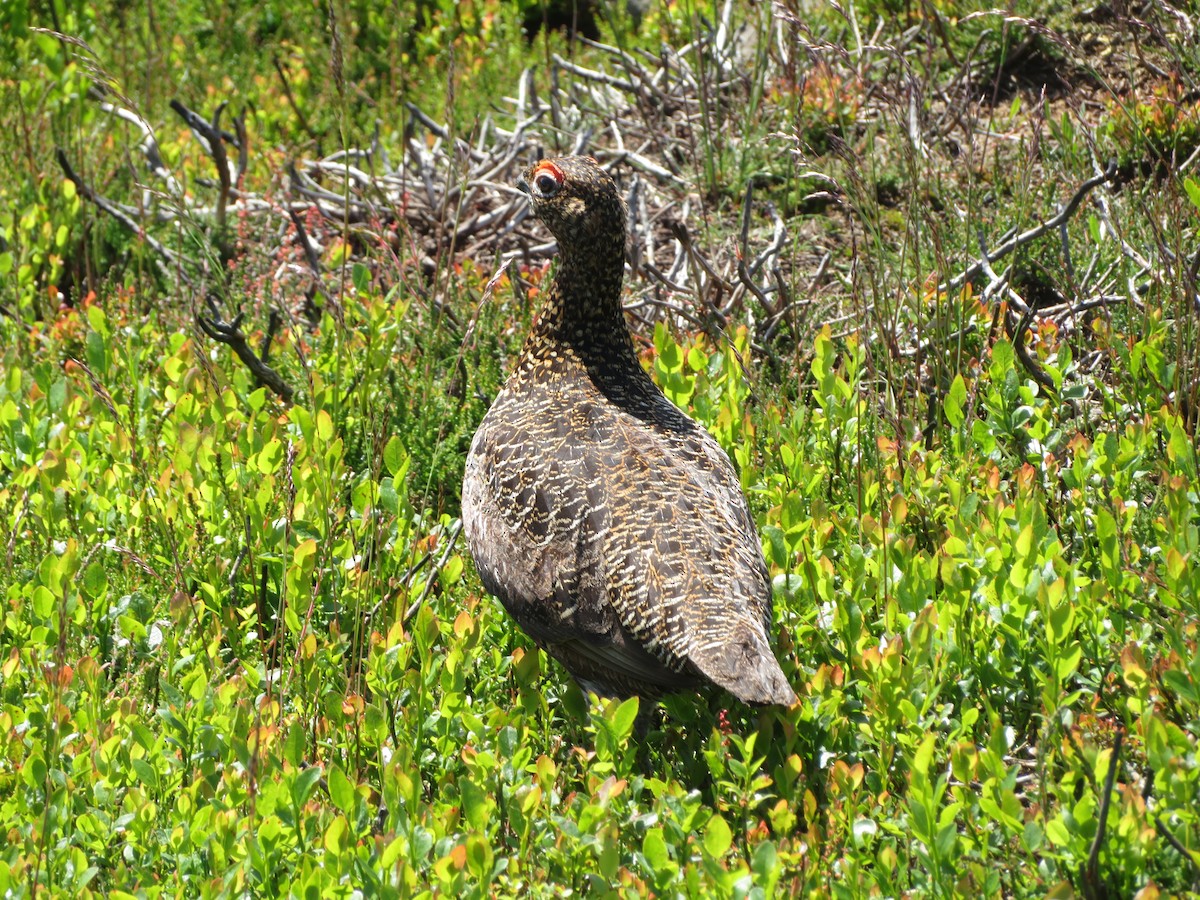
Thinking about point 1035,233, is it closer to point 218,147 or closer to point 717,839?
point 717,839

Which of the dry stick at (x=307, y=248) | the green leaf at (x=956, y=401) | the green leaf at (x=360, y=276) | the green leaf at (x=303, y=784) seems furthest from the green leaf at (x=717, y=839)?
the dry stick at (x=307, y=248)

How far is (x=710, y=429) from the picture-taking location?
5.39 m

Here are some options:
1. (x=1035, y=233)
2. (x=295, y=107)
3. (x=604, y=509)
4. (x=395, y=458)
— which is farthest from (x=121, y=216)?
(x=1035, y=233)

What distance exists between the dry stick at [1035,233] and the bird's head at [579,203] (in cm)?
150

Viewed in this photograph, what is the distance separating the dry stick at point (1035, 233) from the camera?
17.8ft

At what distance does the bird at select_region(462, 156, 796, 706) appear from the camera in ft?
12.0

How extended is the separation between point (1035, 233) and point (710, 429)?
184 cm

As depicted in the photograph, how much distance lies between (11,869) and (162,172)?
5494mm

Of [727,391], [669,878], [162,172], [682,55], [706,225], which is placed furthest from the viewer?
[682,55]

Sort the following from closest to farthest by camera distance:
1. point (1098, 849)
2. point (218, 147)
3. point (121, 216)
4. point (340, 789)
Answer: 1. point (1098, 849)
2. point (340, 789)
3. point (121, 216)
4. point (218, 147)

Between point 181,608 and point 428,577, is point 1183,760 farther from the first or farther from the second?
point 181,608

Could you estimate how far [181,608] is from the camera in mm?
4148

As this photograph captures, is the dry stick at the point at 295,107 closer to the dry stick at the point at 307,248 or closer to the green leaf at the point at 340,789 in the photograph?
the dry stick at the point at 307,248

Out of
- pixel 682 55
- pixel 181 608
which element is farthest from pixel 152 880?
pixel 682 55
